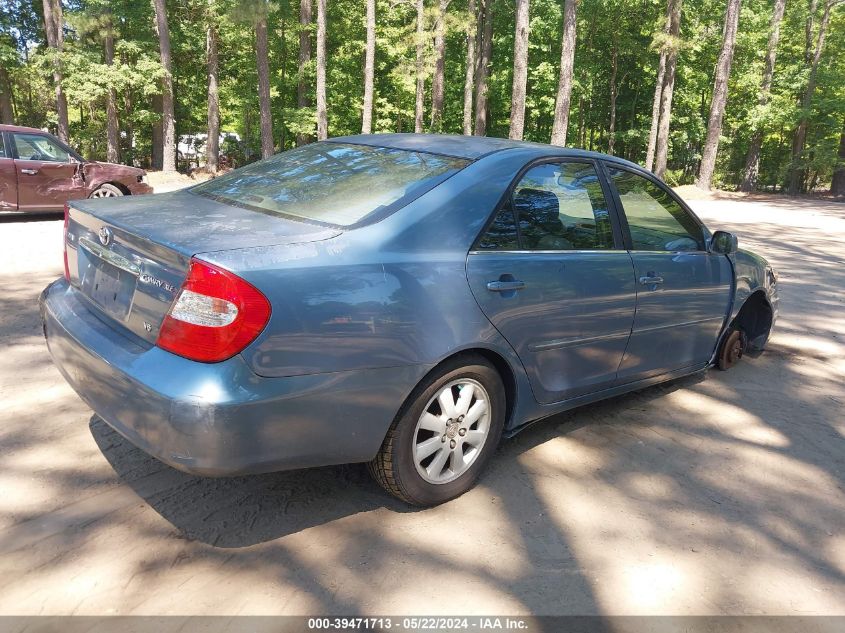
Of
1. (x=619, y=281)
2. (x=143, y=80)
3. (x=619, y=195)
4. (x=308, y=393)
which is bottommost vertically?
(x=308, y=393)

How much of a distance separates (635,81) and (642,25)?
5.05 m

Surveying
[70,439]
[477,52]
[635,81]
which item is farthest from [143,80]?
[635,81]

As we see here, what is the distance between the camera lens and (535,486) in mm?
3352

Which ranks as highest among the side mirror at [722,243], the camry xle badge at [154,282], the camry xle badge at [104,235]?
the camry xle badge at [104,235]

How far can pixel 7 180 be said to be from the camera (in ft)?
35.3

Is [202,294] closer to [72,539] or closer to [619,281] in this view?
[72,539]

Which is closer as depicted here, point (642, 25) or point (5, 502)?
point (5, 502)

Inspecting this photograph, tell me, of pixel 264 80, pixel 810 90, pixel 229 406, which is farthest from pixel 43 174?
pixel 810 90

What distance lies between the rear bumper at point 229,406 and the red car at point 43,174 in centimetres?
973

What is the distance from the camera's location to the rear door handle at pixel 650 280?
3828 mm

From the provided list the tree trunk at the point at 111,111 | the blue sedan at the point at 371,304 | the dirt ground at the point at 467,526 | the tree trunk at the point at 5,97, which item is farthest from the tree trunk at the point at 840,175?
the tree trunk at the point at 5,97

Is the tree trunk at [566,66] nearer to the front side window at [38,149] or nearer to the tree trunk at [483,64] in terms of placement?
the tree trunk at [483,64]

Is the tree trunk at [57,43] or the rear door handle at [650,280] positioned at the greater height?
the tree trunk at [57,43]

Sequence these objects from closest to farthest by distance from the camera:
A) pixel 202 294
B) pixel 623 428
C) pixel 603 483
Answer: pixel 202 294
pixel 603 483
pixel 623 428
